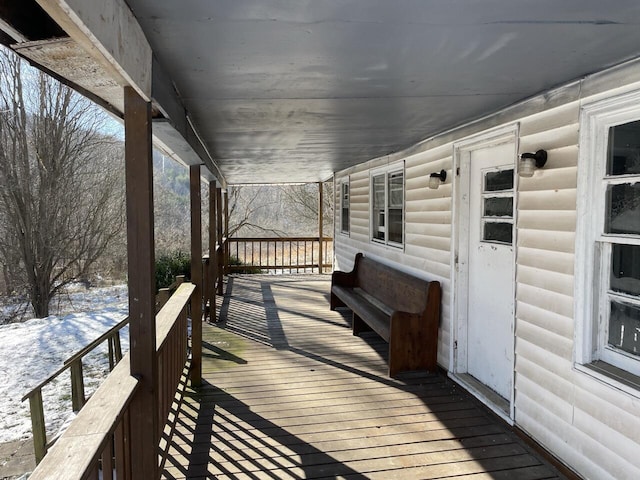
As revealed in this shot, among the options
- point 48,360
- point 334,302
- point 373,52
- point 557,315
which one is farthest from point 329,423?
point 48,360

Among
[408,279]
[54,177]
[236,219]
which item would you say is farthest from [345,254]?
[236,219]

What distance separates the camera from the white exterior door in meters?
3.23

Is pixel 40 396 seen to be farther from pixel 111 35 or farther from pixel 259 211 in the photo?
pixel 259 211

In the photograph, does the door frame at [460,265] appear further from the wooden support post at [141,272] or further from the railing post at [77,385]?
the railing post at [77,385]

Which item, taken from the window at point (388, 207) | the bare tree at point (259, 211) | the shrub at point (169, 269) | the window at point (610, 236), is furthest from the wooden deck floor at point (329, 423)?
the bare tree at point (259, 211)

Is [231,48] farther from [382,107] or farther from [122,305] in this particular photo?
[122,305]

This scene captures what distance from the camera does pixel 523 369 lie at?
Result: 2.89 meters

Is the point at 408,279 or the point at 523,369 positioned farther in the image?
the point at 408,279

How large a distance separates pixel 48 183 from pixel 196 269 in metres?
8.73

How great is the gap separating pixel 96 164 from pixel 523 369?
1201cm

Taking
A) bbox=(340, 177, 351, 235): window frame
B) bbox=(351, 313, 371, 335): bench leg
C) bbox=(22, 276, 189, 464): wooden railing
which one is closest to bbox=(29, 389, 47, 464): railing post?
bbox=(22, 276, 189, 464): wooden railing

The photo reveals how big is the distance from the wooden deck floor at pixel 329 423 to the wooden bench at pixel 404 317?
0.19m

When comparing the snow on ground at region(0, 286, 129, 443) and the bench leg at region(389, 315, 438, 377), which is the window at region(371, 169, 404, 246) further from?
the snow on ground at region(0, 286, 129, 443)

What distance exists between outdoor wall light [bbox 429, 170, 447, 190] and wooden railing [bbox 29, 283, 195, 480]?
8.64 feet
